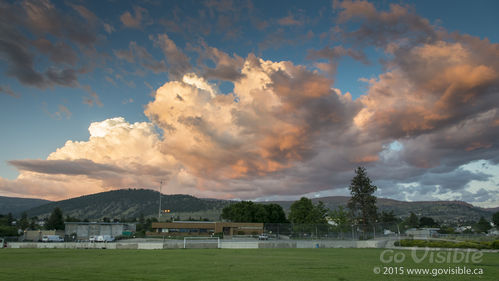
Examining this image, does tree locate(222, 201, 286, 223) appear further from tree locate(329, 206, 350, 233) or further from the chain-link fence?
the chain-link fence

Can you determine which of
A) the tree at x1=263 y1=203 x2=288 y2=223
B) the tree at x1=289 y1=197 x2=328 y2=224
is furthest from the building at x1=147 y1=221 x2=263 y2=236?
the tree at x1=263 y1=203 x2=288 y2=223

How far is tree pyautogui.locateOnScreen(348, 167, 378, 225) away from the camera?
353 feet

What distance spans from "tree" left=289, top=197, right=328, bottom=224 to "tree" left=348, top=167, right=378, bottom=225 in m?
14.1

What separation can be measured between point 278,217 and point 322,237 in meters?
80.8

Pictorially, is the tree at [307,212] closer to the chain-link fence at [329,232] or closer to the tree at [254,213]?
the tree at [254,213]

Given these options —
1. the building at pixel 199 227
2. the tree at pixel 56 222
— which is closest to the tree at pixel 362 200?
the building at pixel 199 227

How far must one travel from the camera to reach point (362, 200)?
10962cm

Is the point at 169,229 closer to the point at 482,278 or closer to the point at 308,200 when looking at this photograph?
the point at 308,200

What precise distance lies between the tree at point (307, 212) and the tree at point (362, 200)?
1410 centimetres

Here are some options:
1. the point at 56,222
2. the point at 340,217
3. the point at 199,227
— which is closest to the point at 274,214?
the point at 199,227

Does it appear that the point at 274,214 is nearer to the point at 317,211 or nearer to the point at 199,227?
the point at 317,211

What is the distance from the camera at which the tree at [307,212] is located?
120688mm

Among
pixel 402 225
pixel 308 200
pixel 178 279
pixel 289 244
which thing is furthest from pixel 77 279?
pixel 308 200

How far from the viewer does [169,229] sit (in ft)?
383
